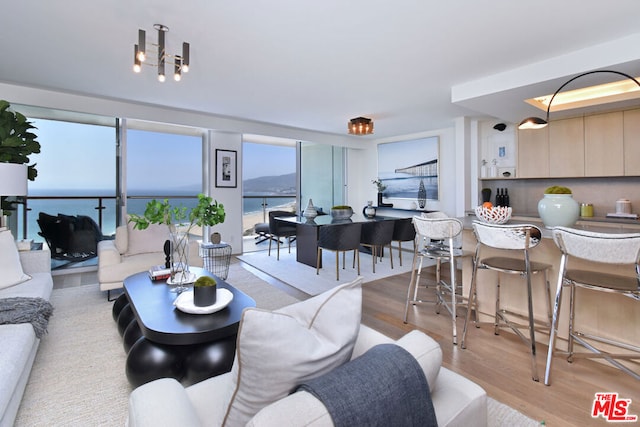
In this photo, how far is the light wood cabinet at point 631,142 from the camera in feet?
11.8

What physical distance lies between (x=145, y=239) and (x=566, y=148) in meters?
5.43

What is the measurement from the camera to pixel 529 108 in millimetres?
3740

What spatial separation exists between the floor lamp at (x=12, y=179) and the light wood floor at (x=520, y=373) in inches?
132

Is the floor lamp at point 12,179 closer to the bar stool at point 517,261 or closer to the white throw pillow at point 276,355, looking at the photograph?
the white throw pillow at point 276,355

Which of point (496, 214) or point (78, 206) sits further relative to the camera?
point (78, 206)

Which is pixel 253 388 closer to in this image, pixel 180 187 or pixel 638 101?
pixel 638 101

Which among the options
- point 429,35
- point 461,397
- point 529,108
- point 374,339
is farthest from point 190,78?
point 529,108

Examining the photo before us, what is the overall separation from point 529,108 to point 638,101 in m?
0.99

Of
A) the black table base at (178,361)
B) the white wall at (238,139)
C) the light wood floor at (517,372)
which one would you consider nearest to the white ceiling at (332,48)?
the white wall at (238,139)

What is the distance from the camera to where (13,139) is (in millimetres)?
3051

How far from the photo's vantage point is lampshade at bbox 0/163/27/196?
2643 mm

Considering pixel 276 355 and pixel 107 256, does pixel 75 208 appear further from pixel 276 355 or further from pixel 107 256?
pixel 276 355

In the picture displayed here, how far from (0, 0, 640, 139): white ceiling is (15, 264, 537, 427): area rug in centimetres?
238

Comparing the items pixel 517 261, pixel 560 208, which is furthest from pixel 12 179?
pixel 560 208
